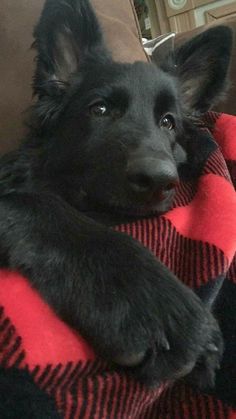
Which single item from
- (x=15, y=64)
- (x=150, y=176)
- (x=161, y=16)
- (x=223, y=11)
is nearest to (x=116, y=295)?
(x=150, y=176)

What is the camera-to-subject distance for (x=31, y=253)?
2.23 ft

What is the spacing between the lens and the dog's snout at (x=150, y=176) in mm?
770

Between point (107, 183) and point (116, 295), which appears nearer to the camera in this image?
point (116, 295)

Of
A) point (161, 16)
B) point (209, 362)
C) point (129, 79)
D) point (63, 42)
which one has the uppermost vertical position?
point (63, 42)

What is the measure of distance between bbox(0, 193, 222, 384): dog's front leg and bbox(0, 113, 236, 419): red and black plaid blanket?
25mm

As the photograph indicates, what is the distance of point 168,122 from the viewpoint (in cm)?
125

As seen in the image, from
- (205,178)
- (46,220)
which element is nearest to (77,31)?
(205,178)

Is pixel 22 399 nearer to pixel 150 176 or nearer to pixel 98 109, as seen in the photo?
pixel 150 176

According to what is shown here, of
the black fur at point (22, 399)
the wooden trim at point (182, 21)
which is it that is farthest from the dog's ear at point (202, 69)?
the wooden trim at point (182, 21)

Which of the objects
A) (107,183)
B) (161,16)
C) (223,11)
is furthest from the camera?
(161,16)

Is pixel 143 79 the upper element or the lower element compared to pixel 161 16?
upper

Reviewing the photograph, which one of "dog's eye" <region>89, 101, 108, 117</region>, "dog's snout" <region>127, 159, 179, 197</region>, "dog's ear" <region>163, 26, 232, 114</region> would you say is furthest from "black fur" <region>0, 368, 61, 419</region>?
"dog's ear" <region>163, 26, 232, 114</region>

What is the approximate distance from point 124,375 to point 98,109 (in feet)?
2.48

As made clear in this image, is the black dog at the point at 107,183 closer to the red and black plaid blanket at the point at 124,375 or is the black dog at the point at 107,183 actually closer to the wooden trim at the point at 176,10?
the red and black plaid blanket at the point at 124,375
